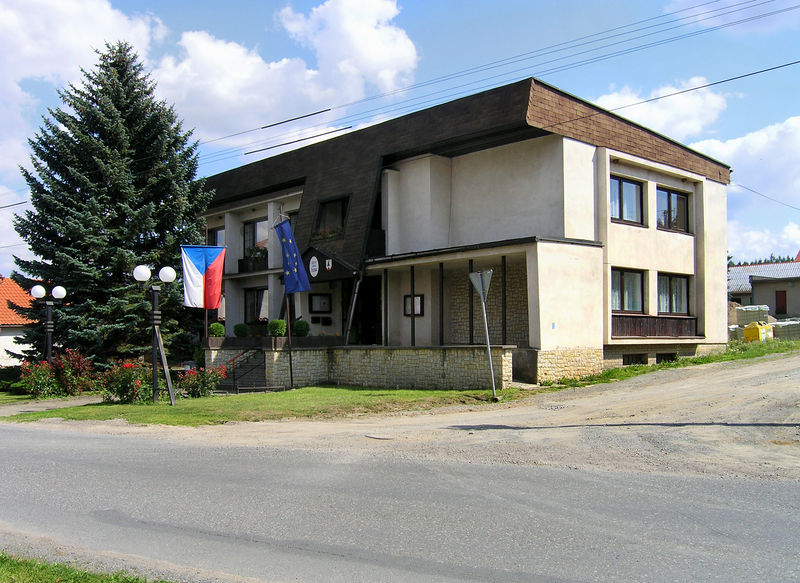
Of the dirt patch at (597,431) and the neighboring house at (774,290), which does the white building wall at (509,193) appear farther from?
the neighboring house at (774,290)

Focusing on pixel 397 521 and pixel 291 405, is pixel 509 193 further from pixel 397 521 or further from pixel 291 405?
pixel 397 521

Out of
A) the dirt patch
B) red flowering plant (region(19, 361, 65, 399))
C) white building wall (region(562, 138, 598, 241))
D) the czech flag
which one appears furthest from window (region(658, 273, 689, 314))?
red flowering plant (region(19, 361, 65, 399))

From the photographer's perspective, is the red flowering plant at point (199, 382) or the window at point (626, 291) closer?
Result: the red flowering plant at point (199, 382)

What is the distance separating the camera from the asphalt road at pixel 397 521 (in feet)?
17.0

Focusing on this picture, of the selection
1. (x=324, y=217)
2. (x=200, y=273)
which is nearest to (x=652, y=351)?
(x=324, y=217)

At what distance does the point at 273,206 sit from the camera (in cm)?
3097

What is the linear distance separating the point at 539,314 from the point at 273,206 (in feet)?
53.3

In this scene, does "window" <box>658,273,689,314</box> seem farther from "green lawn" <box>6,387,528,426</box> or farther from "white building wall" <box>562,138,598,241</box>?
"green lawn" <box>6,387,528,426</box>

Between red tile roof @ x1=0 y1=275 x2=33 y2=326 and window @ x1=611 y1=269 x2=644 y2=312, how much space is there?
3144 cm

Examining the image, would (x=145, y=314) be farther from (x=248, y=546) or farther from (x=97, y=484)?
(x=248, y=546)

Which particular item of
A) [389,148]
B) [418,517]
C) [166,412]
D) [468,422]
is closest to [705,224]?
[389,148]

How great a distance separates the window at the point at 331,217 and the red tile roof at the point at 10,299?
20.4 meters

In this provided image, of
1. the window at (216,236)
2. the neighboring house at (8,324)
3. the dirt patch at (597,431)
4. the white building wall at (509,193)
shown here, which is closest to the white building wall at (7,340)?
the neighboring house at (8,324)

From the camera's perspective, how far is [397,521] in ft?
21.1
